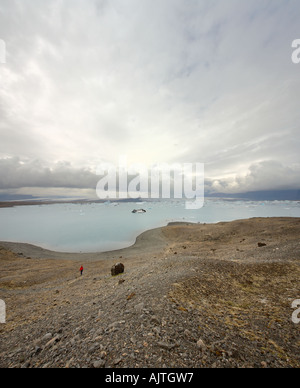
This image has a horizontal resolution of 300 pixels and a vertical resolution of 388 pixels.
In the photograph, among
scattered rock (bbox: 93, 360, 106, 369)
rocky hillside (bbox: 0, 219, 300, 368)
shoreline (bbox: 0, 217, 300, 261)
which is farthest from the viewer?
shoreline (bbox: 0, 217, 300, 261)

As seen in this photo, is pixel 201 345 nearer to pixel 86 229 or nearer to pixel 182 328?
pixel 182 328

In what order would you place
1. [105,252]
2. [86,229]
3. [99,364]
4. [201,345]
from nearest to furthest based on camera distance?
[99,364] → [201,345] → [105,252] → [86,229]

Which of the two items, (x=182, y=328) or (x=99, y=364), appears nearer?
(x=99, y=364)

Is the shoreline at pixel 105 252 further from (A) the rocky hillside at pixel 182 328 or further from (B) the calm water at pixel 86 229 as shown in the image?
(A) the rocky hillside at pixel 182 328

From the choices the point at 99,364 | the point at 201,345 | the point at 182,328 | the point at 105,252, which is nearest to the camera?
the point at 99,364

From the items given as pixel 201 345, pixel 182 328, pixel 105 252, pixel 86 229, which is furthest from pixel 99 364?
pixel 86 229

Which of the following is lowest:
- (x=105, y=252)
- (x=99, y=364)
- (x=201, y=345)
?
(x=105, y=252)

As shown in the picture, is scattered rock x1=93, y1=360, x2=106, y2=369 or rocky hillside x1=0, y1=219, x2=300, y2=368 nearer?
scattered rock x1=93, y1=360, x2=106, y2=369

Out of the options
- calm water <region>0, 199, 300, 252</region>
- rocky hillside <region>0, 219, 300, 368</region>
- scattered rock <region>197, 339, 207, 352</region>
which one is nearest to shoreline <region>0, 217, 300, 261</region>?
calm water <region>0, 199, 300, 252</region>

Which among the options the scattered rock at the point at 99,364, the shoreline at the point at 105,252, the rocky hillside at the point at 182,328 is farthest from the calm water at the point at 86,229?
the scattered rock at the point at 99,364

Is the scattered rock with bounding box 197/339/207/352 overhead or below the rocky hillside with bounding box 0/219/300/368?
overhead

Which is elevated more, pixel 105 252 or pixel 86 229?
pixel 105 252

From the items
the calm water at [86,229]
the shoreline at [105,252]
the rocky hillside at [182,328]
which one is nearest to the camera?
the rocky hillside at [182,328]

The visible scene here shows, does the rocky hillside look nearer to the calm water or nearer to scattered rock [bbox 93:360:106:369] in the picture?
scattered rock [bbox 93:360:106:369]
